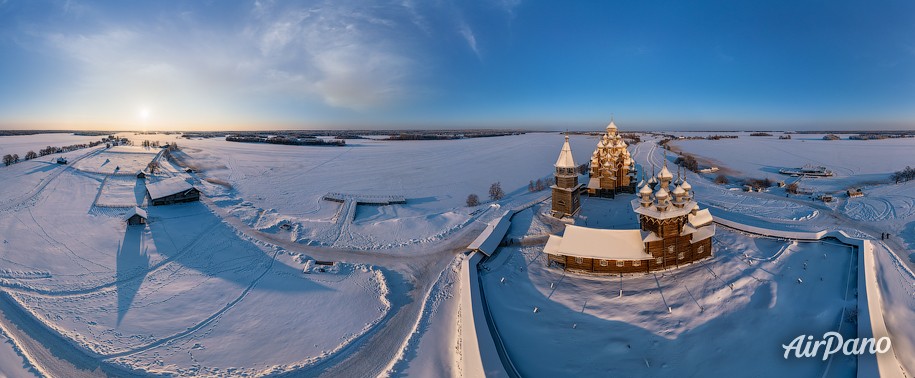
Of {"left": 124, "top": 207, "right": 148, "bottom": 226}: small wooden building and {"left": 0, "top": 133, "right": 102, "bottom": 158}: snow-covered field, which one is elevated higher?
{"left": 0, "top": 133, "right": 102, "bottom": 158}: snow-covered field

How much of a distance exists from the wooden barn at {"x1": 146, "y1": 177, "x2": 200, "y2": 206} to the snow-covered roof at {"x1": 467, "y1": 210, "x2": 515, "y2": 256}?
29843mm

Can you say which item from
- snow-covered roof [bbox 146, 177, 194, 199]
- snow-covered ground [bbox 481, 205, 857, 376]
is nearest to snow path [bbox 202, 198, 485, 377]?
snow-covered ground [bbox 481, 205, 857, 376]

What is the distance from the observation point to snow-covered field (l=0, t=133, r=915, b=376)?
1192cm

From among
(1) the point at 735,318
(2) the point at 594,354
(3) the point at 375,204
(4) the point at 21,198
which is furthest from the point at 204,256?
(4) the point at 21,198

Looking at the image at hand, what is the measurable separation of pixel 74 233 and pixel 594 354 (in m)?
34.4

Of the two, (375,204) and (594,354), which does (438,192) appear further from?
(594,354)

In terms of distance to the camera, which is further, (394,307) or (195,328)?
(394,307)

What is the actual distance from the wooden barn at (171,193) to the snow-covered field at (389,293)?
5.76ft

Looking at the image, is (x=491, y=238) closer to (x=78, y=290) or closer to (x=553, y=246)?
(x=553, y=246)

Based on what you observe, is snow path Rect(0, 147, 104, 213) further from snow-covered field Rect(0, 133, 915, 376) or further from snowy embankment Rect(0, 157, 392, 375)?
snowy embankment Rect(0, 157, 392, 375)

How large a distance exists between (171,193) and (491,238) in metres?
31.1

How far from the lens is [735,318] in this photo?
12.4 meters

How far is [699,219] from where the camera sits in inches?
698

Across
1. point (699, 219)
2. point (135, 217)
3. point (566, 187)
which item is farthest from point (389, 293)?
point (135, 217)
